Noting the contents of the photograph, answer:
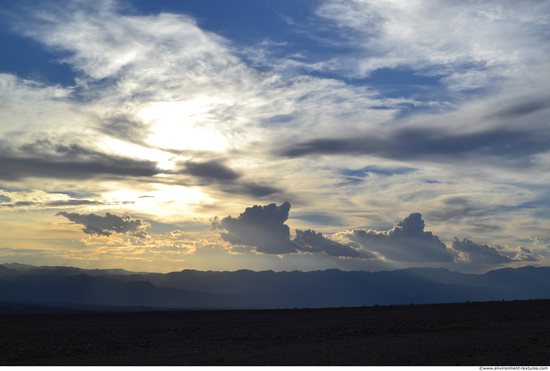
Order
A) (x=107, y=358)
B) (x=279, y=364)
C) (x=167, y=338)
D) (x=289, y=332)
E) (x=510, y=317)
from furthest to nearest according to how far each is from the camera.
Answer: (x=510, y=317), (x=289, y=332), (x=167, y=338), (x=107, y=358), (x=279, y=364)

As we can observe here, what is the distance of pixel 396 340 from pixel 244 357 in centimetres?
1170

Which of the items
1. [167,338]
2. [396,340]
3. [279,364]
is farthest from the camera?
[167,338]

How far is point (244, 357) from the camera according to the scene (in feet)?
77.5

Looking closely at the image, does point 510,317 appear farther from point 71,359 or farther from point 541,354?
point 71,359

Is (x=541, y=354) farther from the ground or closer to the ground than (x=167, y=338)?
farther from the ground

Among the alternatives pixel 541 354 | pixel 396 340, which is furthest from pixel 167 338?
pixel 541 354

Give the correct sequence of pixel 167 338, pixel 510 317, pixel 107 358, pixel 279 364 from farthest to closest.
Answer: pixel 510 317
pixel 167 338
pixel 107 358
pixel 279 364

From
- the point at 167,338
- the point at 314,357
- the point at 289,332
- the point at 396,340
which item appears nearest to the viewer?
the point at 314,357

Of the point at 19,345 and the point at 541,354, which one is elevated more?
the point at 541,354

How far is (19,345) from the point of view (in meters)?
29.1

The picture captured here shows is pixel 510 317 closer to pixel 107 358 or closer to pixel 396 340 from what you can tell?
pixel 396 340

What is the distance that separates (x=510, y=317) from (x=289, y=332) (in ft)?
79.8

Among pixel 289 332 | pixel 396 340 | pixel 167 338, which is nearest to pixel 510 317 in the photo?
pixel 396 340

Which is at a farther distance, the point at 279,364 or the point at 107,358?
the point at 107,358
